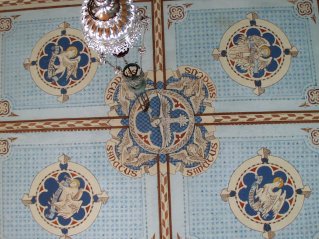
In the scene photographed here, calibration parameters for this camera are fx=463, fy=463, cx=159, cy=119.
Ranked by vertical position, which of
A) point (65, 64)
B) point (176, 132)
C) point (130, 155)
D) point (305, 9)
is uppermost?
point (305, 9)

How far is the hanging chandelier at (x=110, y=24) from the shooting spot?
2.95 metres

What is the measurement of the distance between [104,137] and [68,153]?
0.40 m

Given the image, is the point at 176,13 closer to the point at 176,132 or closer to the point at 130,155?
the point at 176,132

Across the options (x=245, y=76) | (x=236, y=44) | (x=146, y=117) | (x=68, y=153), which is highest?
(x=236, y=44)

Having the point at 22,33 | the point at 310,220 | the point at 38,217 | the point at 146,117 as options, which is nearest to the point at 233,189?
the point at 310,220

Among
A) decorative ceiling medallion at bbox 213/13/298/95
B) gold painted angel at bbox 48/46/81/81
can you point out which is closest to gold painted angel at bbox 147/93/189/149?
decorative ceiling medallion at bbox 213/13/298/95

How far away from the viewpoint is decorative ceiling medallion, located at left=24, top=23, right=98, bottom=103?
474 cm

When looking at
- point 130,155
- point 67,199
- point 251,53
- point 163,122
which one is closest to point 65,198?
point 67,199

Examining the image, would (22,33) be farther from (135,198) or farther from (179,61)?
(135,198)

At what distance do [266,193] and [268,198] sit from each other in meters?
0.05

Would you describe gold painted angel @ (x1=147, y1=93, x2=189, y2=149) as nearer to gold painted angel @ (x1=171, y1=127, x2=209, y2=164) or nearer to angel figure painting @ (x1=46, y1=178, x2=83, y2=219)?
gold painted angel @ (x1=171, y1=127, x2=209, y2=164)

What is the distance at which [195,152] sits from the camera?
454 centimetres

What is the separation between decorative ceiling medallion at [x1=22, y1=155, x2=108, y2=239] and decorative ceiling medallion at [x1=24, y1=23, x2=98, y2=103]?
0.74m

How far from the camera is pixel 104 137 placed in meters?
4.61
